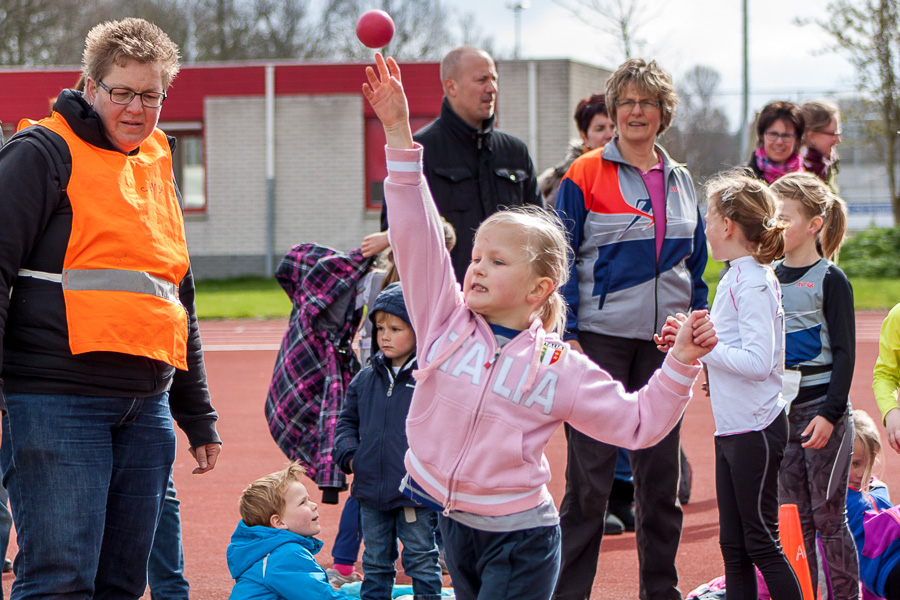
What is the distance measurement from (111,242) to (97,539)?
0.91 metres

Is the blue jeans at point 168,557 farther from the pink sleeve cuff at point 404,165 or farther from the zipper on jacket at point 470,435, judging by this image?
the pink sleeve cuff at point 404,165

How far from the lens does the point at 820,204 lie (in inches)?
172

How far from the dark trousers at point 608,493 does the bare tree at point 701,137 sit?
63.7ft

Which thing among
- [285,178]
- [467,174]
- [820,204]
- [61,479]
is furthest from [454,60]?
[285,178]

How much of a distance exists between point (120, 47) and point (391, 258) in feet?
7.61

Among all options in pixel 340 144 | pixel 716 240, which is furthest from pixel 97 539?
pixel 340 144

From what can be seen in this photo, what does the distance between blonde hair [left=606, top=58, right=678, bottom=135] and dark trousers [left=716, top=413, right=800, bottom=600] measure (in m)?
1.58

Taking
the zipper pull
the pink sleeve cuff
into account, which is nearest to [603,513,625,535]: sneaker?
the zipper pull

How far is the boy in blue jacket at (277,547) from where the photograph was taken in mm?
4000

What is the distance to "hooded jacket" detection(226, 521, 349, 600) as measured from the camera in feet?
13.1

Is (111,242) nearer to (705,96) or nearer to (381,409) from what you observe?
(381,409)

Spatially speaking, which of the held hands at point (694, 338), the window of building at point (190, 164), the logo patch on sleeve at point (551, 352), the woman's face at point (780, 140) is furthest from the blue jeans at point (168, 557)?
the window of building at point (190, 164)

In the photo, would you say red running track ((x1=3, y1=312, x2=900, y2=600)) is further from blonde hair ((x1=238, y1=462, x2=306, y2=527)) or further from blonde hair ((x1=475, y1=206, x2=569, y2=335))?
blonde hair ((x1=475, y1=206, x2=569, y2=335))

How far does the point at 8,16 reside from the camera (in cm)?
3297
